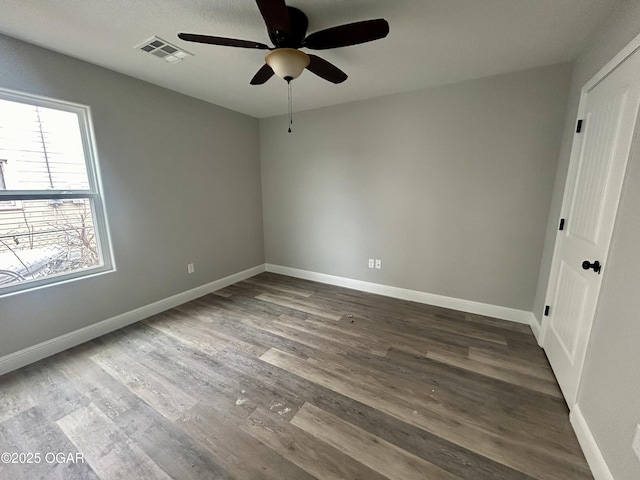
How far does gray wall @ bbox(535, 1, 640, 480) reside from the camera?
3.61 ft

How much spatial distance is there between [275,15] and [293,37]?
25 cm

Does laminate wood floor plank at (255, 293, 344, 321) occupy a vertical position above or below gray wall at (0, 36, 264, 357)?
below

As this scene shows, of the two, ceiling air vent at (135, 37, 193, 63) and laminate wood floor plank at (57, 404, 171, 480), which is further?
ceiling air vent at (135, 37, 193, 63)

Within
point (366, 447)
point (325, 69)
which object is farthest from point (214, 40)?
point (366, 447)

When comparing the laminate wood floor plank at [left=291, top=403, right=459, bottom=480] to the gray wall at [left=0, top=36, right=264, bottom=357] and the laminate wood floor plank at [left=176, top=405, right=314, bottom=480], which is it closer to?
the laminate wood floor plank at [left=176, top=405, right=314, bottom=480]

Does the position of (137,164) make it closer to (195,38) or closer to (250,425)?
(195,38)

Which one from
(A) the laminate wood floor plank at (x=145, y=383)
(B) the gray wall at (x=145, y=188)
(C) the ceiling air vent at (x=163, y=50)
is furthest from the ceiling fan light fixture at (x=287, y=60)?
(A) the laminate wood floor plank at (x=145, y=383)

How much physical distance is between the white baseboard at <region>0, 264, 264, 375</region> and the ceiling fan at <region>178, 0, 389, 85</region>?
2600 millimetres

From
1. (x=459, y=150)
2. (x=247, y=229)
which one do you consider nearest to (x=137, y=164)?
(x=247, y=229)

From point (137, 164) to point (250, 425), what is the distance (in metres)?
2.62

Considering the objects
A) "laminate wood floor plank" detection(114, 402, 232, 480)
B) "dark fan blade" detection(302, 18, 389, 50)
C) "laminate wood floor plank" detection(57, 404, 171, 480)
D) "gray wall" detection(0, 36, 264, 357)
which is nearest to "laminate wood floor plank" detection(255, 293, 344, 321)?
"gray wall" detection(0, 36, 264, 357)

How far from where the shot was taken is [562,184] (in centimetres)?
217

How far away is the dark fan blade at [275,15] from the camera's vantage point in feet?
4.02

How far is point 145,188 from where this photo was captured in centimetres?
Answer: 273
